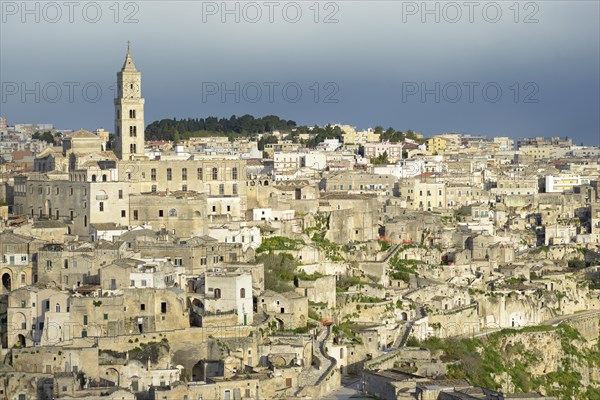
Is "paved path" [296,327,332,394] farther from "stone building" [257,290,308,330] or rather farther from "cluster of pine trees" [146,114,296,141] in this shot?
"cluster of pine trees" [146,114,296,141]

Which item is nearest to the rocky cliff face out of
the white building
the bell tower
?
the bell tower

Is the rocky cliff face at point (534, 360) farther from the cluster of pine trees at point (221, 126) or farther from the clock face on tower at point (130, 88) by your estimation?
the cluster of pine trees at point (221, 126)

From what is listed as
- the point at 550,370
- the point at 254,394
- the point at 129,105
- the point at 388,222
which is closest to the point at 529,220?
the point at 388,222

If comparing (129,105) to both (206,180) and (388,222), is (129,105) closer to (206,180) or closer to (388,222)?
(206,180)

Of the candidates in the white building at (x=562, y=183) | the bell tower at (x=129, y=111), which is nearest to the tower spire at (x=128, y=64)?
→ the bell tower at (x=129, y=111)

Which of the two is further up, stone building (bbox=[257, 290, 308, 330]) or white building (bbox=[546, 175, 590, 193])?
white building (bbox=[546, 175, 590, 193])

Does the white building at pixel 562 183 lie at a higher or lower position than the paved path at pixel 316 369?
higher

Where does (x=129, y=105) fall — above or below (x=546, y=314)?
above

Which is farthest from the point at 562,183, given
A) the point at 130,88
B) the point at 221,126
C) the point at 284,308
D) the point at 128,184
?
the point at 284,308
